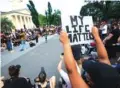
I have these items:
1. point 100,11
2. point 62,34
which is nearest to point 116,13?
point 100,11

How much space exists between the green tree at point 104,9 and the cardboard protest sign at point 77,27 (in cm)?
4967

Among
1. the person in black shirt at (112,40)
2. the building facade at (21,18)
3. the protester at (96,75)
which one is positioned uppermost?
the protester at (96,75)

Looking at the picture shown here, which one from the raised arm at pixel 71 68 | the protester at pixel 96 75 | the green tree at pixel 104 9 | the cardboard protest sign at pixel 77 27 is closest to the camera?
the protester at pixel 96 75

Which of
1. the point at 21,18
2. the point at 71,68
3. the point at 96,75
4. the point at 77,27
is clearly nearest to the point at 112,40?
the point at 77,27

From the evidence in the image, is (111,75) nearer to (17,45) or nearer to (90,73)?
(90,73)

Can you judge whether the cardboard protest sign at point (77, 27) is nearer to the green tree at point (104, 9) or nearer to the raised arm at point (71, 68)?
the raised arm at point (71, 68)

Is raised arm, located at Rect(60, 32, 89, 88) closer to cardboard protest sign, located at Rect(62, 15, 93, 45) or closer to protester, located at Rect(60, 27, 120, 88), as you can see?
protester, located at Rect(60, 27, 120, 88)

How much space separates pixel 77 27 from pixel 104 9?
171 feet

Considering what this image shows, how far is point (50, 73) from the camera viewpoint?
11227 mm

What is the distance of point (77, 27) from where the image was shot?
4531mm

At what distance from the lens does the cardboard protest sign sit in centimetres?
430

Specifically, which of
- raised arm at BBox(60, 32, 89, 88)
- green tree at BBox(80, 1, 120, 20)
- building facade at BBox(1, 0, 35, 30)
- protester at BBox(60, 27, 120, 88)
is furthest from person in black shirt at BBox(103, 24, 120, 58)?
building facade at BBox(1, 0, 35, 30)

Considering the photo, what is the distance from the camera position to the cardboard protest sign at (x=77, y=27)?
14.1 feet

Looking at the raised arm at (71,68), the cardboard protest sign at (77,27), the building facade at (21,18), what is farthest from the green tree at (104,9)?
the raised arm at (71,68)
